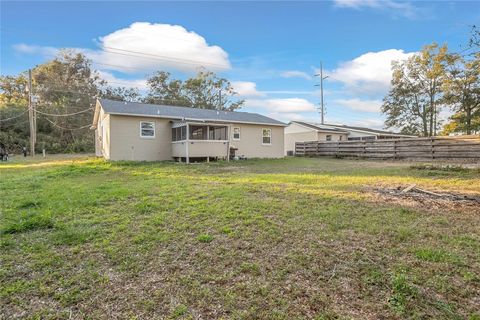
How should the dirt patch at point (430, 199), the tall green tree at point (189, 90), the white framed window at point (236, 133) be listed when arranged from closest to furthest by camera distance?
the dirt patch at point (430, 199), the white framed window at point (236, 133), the tall green tree at point (189, 90)

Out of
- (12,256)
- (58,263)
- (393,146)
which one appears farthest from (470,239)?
(393,146)

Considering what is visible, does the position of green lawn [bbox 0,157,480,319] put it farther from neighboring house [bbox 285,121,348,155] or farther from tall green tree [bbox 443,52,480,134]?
tall green tree [bbox 443,52,480,134]

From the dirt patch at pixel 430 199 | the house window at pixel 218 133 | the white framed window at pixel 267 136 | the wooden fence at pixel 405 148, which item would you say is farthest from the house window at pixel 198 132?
the dirt patch at pixel 430 199

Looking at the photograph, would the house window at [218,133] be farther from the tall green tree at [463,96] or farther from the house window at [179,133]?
the tall green tree at [463,96]

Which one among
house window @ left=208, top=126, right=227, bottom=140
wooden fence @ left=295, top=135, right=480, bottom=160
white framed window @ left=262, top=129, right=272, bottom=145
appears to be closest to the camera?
wooden fence @ left=295, top=135, right=480, bottom=160

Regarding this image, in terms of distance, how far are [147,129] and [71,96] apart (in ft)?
83.5

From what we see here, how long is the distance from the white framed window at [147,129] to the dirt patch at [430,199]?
12559mm

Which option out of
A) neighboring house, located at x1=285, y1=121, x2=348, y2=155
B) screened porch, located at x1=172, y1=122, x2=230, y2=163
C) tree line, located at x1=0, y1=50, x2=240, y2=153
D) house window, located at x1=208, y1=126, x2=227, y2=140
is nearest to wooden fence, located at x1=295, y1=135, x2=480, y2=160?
neighboring house, located at x1=285, y1=121, x2=348, y2=155

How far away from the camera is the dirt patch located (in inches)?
215

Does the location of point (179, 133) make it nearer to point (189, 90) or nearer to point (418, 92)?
point (189, 90)

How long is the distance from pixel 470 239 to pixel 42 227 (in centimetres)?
628

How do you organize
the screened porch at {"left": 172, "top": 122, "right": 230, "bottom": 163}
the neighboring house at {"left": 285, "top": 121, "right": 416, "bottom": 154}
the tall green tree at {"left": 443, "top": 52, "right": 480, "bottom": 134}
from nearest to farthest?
the screened porch at {"left": 172, "top": 122, "right": 230, "bottom": 163} < the tall green tree at {"left": 443, "top": 52, "right": 480, "bottom": 134} < the neighboring house at {"left": 285, "top": 121, "right": 416, "bottom": 154}

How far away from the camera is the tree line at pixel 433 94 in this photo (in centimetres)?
2641

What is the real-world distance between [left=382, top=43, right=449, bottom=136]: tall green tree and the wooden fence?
15.7 meters
